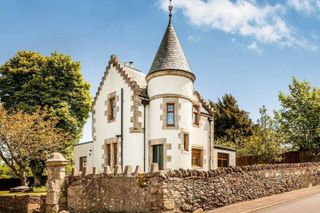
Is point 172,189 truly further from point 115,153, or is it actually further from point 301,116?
point 301,116

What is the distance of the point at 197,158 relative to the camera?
1117 inches

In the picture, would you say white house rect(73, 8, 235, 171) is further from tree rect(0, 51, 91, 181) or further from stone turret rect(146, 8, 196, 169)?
tree rect(0, 51, 91, 181)

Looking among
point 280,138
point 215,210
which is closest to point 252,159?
point 280,138

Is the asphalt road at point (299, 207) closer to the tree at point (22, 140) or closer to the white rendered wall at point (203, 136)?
A: the white rendered wall at point (203, 136)

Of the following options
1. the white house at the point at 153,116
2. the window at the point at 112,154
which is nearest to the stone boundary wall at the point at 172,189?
the white house at the point at 153,116

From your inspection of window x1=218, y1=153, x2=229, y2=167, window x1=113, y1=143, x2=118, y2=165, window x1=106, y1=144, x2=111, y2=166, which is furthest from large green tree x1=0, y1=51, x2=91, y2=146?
window x1=218, y1=153, x2=229, y2=167

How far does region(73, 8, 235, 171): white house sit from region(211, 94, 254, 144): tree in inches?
931

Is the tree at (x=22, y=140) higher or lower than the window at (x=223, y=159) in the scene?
higher

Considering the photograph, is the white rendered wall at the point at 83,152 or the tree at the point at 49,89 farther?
the tree at the point at 49,89

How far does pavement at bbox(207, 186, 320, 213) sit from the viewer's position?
15.9m

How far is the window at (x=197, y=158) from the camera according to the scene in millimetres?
27922

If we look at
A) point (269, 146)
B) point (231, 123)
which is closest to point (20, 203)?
point (269, 146)

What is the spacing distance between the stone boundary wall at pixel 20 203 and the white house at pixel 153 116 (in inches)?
199

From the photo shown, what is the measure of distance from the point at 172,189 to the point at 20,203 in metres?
13.8
